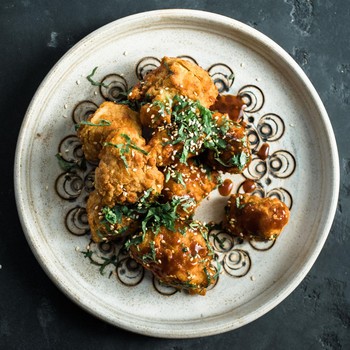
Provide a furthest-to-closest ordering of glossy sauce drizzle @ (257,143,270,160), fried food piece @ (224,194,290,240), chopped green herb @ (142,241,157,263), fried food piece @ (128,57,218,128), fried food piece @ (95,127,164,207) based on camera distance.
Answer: glossy sauce drizzle @ (257,143,270,160), fried food piece @ (224,194,290,240), chopped green herb @ (142,241,157,263), fried food piece @ (128,57,218,128), fried food piece @ (95,127,164,207)

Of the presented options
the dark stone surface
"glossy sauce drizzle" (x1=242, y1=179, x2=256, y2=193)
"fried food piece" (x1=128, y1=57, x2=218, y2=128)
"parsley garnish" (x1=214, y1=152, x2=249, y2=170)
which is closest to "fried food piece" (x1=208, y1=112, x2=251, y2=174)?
"parsley garnish" (x1=214, y1=152, x2=249, y2=170)

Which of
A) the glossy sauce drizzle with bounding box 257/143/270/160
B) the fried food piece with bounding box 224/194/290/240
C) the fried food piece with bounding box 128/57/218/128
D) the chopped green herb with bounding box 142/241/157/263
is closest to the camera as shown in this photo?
the fried food piece with bounding box 128/57/218/128

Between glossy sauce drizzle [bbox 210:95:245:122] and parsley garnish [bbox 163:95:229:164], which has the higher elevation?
glossy sauce drizzle [bbox 210:95:245:122]

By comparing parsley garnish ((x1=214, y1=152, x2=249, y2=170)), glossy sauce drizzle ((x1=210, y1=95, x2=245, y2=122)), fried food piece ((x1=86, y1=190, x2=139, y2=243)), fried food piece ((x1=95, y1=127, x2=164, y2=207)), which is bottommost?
fried food piece ((x1=86, y1=190, x2=139, y2=243))

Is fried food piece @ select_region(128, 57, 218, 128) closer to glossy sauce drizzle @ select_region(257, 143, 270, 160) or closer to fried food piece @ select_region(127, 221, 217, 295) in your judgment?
glossy sauce drizzle @ select_region(257, 143, 270, 160)

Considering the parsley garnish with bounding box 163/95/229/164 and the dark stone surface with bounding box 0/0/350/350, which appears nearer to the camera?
the parsley garnish with bounding box 163/95/229/164

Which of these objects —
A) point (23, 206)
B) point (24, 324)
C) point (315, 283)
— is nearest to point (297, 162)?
point (315, 283)

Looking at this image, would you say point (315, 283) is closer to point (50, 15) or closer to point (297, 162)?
point (297, 162)
